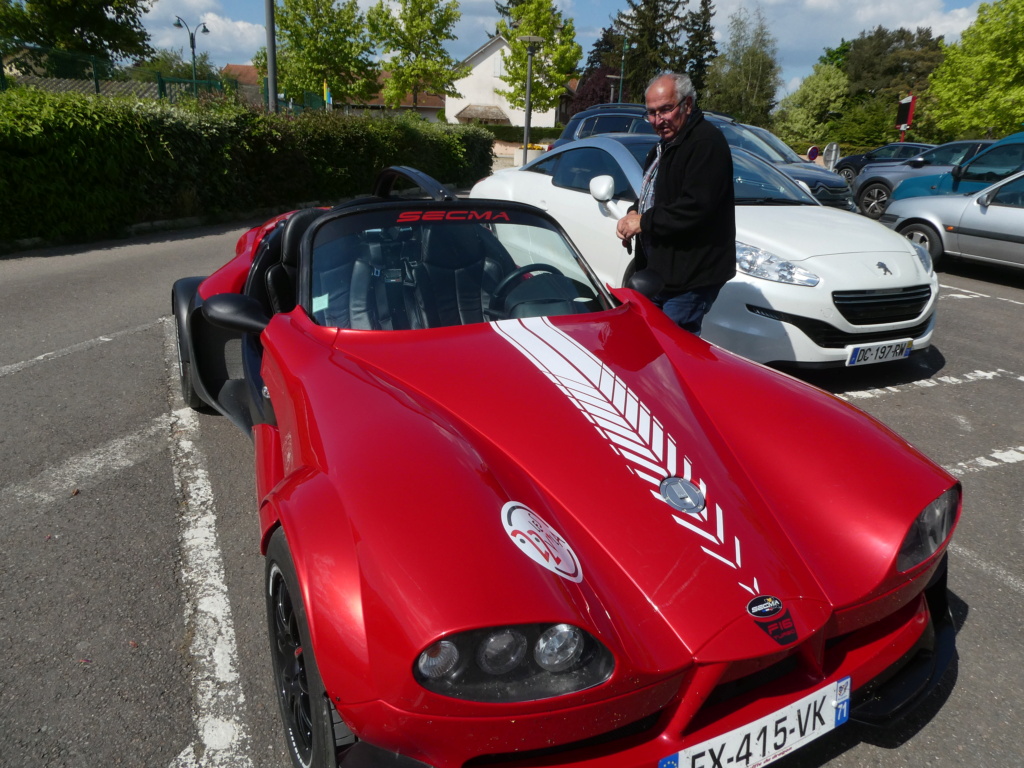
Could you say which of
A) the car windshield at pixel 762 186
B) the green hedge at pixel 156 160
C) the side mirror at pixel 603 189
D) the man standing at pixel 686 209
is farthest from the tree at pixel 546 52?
the man standing at pixel 686 209

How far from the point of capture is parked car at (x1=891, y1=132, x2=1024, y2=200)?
394 inches

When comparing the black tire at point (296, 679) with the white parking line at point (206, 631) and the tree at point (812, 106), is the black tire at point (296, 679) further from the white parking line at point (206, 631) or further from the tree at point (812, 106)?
the tree at point (812, 106)

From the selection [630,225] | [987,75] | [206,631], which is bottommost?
[206,631]

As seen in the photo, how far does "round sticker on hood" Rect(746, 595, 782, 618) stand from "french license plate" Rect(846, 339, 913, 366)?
3.43 m

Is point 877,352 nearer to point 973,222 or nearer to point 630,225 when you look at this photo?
point 630,225

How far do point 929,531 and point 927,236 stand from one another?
27.9ft

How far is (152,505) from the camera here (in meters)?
3.40

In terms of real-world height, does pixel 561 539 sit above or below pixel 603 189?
below

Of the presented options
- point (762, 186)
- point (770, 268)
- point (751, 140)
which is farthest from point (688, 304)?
A: point (751, 140)

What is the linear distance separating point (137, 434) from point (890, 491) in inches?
147

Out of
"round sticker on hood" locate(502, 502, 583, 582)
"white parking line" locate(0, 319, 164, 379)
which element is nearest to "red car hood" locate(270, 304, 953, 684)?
"round sticker on hood" locate(502, 502, 583, 582)

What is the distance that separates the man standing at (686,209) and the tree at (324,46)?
3324cm

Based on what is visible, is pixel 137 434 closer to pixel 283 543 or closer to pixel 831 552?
pixel 283 543

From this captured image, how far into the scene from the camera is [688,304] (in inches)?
155
